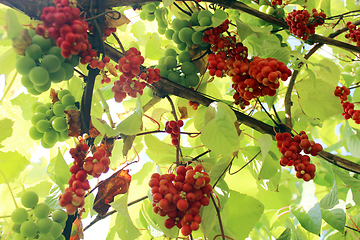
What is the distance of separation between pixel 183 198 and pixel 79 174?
0.21m

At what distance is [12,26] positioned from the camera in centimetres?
36

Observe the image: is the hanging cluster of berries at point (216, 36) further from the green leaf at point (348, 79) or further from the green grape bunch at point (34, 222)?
the green leaf at point (348, 79)

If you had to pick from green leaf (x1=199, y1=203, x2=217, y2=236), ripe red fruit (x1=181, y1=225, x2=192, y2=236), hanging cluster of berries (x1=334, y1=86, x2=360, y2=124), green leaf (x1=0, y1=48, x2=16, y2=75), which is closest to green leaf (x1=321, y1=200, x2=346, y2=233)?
hanging cluster of berries (x1=334, y1=86, x2=360, y2=124)

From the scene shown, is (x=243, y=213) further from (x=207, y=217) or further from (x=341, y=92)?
(x=341, y=92)

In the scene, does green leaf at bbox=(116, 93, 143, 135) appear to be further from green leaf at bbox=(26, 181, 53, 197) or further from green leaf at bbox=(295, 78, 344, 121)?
green leaf at bbox=(295, 78, 344, 121)

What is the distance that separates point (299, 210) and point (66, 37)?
0.82 m

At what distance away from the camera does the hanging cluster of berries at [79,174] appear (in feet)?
1.30

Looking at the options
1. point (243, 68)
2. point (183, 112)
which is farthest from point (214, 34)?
point (183, 112)

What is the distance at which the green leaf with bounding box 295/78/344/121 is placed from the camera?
2.52ft

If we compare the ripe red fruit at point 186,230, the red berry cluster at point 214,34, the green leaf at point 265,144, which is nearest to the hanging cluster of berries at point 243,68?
the red berry cluster at point 214,34

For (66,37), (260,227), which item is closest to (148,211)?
(66,37)

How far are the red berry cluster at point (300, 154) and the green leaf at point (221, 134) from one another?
18 cm

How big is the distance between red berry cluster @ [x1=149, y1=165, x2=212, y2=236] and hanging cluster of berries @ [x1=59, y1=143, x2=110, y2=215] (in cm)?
12

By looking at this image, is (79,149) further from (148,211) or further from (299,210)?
(299,210)
